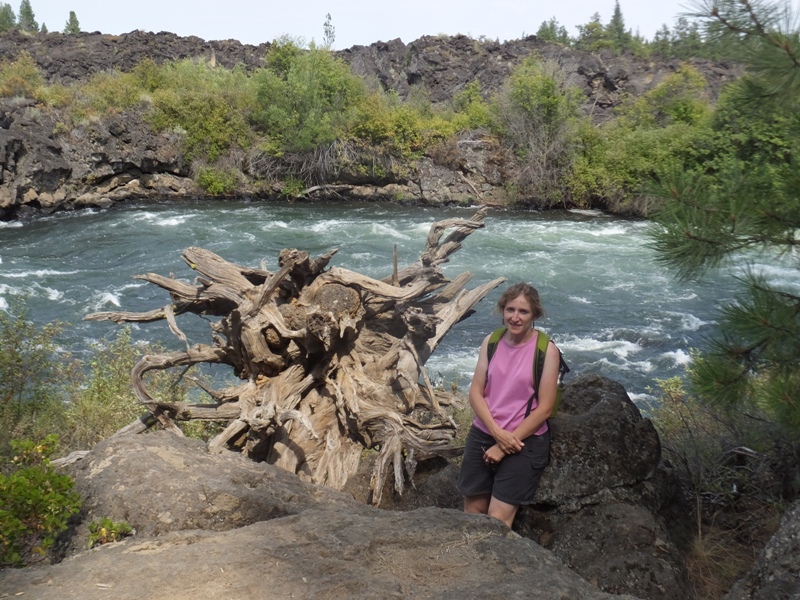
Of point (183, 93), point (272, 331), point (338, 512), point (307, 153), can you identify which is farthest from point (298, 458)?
point (183, 93)

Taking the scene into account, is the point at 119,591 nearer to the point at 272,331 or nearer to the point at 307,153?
the point at 272,331

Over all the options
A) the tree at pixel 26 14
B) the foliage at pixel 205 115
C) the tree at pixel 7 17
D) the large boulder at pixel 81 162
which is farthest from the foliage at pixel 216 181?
the tree at pixel 26 14

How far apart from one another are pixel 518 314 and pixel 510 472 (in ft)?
2.53

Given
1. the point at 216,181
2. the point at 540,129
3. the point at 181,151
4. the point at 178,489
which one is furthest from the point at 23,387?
the point at 540,129

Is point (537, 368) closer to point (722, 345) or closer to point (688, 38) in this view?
point (722, 345)

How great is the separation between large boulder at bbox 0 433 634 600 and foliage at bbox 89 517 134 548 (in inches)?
3.8

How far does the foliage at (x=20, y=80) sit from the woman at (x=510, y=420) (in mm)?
29160

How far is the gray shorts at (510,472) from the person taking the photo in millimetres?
3596

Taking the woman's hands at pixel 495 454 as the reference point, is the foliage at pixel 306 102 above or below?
above

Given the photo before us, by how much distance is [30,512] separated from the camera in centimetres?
269

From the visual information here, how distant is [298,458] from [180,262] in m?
11.4

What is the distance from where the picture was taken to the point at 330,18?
4159cm

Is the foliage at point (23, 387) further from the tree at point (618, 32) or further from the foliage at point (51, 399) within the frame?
the tree at point (618, 32)

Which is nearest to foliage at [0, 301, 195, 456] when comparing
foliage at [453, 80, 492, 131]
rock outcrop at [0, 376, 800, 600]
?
rock outcrop at [0, 376, 800, 600]
